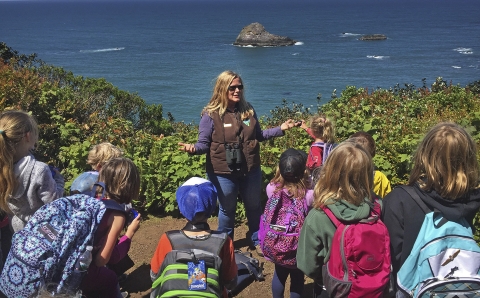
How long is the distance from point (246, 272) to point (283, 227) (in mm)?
1027

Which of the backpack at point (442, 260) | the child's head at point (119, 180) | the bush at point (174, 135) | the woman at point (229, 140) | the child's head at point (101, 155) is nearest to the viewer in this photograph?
the backpack at point (442, 260)

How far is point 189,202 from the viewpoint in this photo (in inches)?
121

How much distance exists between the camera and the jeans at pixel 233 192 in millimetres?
4668

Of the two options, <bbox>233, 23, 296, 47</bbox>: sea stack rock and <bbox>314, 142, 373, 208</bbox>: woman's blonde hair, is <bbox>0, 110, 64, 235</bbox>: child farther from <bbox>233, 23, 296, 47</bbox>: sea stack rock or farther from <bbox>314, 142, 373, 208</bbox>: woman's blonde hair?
<bbox>233, 23, 296, 47</bbox>: sea stack rock

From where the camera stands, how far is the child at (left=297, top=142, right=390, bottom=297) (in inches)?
117

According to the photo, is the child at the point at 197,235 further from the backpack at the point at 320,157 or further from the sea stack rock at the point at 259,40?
the sea stack rock at the point at 259,40

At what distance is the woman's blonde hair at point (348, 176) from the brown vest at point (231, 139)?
163 cm

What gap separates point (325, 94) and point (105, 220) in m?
43.2

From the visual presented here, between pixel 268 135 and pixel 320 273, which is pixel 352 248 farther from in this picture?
pixel 268 135

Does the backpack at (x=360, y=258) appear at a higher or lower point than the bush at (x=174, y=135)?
higher

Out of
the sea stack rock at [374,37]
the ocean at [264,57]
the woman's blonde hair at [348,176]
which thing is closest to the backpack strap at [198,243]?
the woman's blonde hair at [348,176]

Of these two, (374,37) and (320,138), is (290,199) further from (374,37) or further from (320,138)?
(374,37)

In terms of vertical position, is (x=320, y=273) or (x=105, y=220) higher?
(x=105, y=220)

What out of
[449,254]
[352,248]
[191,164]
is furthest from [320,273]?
[191,164]
